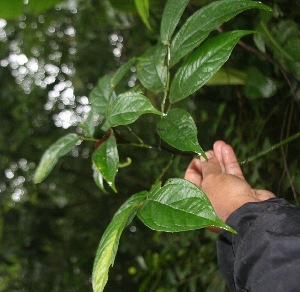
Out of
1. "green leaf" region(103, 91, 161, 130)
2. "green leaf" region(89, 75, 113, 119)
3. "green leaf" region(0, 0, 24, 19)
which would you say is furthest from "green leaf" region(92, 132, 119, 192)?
"green leaf" region(0, 0, 24, 19)

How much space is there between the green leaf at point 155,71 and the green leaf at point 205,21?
0.05 metres

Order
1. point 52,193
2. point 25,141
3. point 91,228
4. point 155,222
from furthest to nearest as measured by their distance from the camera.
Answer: point 52,193 < point 91,228 < point 25,141 < point 155,222

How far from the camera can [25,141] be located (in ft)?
8.05

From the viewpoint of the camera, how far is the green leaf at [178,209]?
1.63 ft

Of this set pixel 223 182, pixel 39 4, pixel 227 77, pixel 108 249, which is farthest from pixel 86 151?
pixel 108 249

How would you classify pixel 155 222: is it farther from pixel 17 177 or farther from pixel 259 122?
pixel 17 177

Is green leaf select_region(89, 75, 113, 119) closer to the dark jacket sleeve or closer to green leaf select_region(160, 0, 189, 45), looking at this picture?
green leaf select_region(160, 0, 189, 45)

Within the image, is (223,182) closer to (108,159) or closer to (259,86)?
(108,159)

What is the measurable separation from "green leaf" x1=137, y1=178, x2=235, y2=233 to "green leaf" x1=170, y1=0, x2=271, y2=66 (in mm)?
179

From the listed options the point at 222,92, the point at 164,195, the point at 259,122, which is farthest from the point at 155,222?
the point at 222,92

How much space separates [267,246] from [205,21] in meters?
0.28

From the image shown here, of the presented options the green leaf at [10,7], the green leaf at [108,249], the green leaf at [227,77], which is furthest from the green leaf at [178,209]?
the green leaf at [227,77]

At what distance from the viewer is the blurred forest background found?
1367 mm

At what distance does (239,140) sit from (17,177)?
1.53 meters
